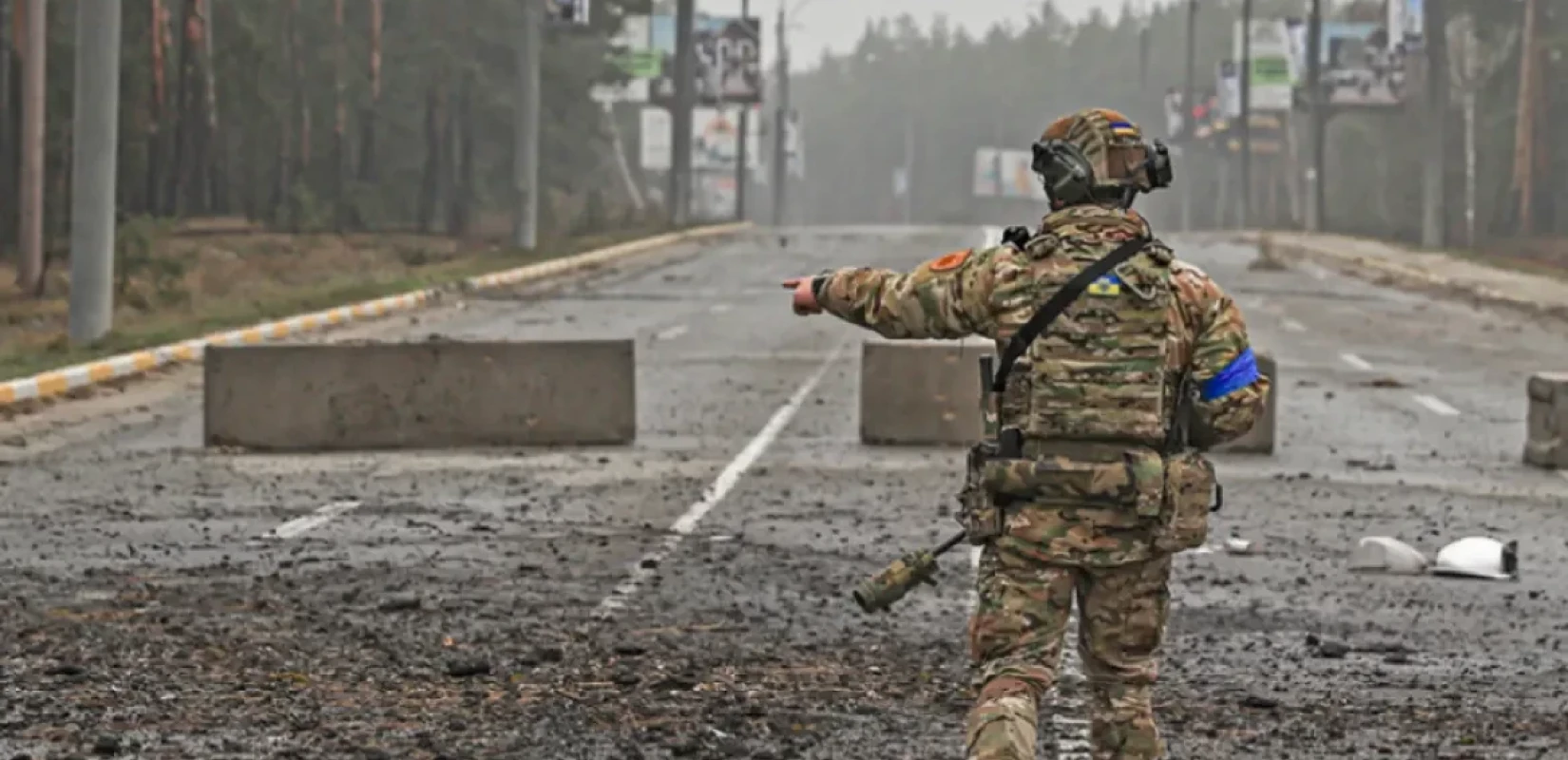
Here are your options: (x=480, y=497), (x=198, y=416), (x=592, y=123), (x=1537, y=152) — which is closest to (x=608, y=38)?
(x=592, y=123)

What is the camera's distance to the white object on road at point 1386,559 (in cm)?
1254

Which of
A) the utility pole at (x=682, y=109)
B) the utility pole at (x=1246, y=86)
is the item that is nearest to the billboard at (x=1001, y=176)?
the utility pole at (x=1246, y=86)

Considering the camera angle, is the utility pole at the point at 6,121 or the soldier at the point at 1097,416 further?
the utility pole at the point at 6,121

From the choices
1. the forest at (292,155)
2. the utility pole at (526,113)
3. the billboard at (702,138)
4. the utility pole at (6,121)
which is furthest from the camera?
the billboard at (702,138)

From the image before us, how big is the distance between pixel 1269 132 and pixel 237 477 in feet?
388

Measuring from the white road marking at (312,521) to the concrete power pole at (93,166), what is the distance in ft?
40.5

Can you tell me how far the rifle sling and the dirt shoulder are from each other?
17.7 m

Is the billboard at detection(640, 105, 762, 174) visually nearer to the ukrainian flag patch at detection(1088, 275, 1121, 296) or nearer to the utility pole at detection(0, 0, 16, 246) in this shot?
the utility pole at detection(0, 0, 16, 246)

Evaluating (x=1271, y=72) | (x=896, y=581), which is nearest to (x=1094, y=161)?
(x=896, y=581)

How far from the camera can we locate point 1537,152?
7450 cm

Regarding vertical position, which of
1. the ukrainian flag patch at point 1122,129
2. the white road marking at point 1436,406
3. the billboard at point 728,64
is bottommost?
the white road marking at point 1436,406

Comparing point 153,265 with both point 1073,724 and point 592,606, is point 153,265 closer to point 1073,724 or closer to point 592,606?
point 592,606

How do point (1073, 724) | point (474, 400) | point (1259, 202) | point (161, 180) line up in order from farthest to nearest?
point (1259, 202) → point (161, 180) → point (474, 400) → point (1073, 724)

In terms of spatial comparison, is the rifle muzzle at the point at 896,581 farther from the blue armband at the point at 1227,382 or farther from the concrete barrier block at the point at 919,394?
the concrete barrier block at the point at 919,394
